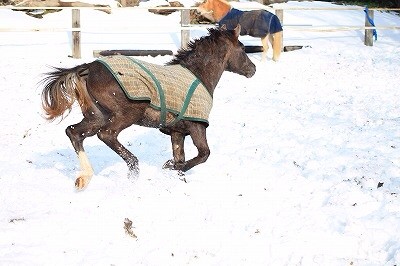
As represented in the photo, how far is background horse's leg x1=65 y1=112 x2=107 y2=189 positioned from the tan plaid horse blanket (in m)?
0.56

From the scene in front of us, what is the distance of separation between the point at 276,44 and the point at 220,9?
68.3 inches

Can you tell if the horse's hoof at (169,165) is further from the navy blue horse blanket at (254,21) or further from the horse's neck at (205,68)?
the navy blue horse blanket at (254,21)

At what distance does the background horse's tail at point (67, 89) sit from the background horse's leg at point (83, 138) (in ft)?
0.61

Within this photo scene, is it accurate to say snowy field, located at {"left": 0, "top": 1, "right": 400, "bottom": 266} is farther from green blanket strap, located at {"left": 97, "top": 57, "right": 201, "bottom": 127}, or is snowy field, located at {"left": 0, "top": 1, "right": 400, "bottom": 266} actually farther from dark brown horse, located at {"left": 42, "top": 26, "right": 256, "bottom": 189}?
green blanket strap, located at {"left": 97, "top": 57, "right": 201, "bottom": 127}

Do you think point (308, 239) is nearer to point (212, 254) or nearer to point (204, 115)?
point (212, 254)

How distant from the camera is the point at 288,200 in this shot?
22.4 feet

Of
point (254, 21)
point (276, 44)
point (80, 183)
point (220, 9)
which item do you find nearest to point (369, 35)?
point (276, 44)

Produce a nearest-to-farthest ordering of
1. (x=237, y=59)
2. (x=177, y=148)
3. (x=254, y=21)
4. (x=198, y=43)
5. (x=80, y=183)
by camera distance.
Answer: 1. (x=80, y=183)
2. (x=177, y=148)
3. (x=198, y=43)
4. (x=237, y=59)
5. (x=254, y=21)

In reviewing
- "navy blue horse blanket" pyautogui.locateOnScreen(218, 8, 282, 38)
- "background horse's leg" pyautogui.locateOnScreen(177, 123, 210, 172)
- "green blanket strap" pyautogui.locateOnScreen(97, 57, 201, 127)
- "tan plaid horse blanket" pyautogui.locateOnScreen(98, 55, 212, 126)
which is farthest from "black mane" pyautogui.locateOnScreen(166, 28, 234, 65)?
"navy blue horse blanket" pyautogui.locateOnScreen(218, 8, 282, 38)

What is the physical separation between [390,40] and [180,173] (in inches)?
606

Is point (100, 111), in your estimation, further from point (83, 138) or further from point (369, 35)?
point (369, 35)

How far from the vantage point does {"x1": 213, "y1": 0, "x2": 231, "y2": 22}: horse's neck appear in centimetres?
1642

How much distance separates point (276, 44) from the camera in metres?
17.1

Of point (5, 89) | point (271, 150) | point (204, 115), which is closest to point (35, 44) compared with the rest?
point (5, 89)
